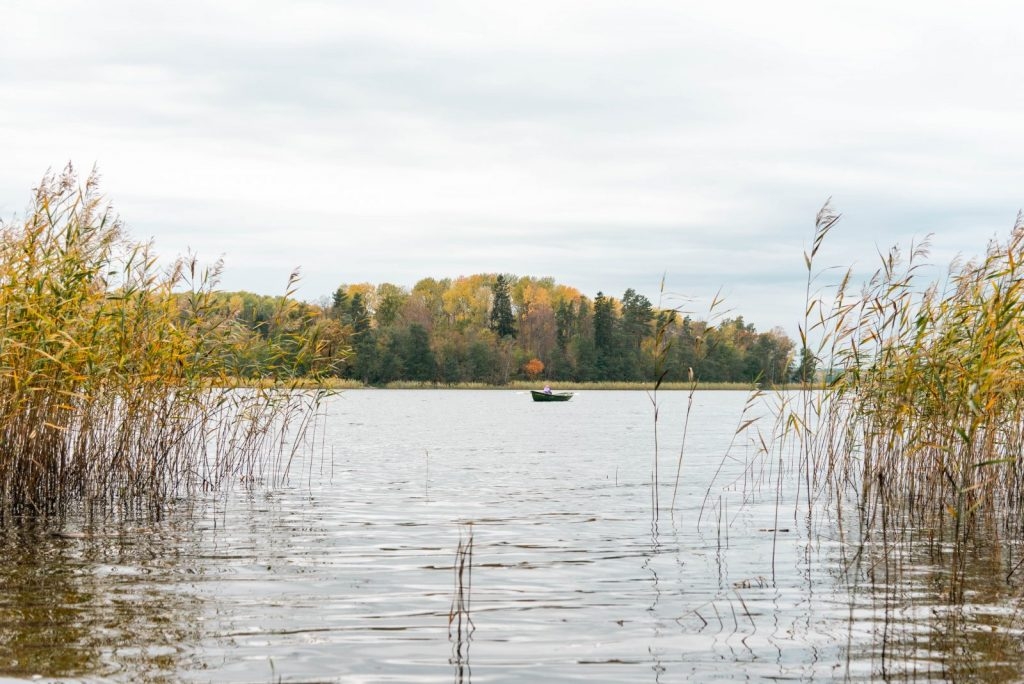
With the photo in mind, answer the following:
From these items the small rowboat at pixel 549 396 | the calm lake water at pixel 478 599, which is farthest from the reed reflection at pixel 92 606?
the small rowboat at pixel 549 396

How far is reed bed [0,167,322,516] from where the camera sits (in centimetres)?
1124

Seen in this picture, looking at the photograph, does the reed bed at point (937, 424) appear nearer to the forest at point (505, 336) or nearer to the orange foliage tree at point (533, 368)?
the forest at point (505, 336)

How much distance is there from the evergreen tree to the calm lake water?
96097mm

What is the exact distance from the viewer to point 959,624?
7.56 metres

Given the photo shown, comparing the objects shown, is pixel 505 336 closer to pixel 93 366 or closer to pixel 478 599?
pixel 93 366

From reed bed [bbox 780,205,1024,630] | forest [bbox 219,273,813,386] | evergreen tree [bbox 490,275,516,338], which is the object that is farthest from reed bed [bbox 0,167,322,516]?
evergreen tree [bbox 490,275,516,338]

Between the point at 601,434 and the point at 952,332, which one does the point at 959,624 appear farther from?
the point at 601,434

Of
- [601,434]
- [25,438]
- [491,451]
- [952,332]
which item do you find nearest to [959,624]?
[952,332]

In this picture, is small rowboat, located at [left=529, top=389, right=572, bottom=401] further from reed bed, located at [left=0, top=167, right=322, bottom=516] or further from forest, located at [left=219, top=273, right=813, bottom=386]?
reed bed, located at [left=0, top=167, right=322, bottom=516]

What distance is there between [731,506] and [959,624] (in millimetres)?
8119

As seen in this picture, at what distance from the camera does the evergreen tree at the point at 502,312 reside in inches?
4424

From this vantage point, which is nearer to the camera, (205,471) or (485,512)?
(485,512)

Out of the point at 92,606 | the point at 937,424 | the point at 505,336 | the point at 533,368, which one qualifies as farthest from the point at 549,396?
the point at 92,606

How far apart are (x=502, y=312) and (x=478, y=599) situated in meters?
105
